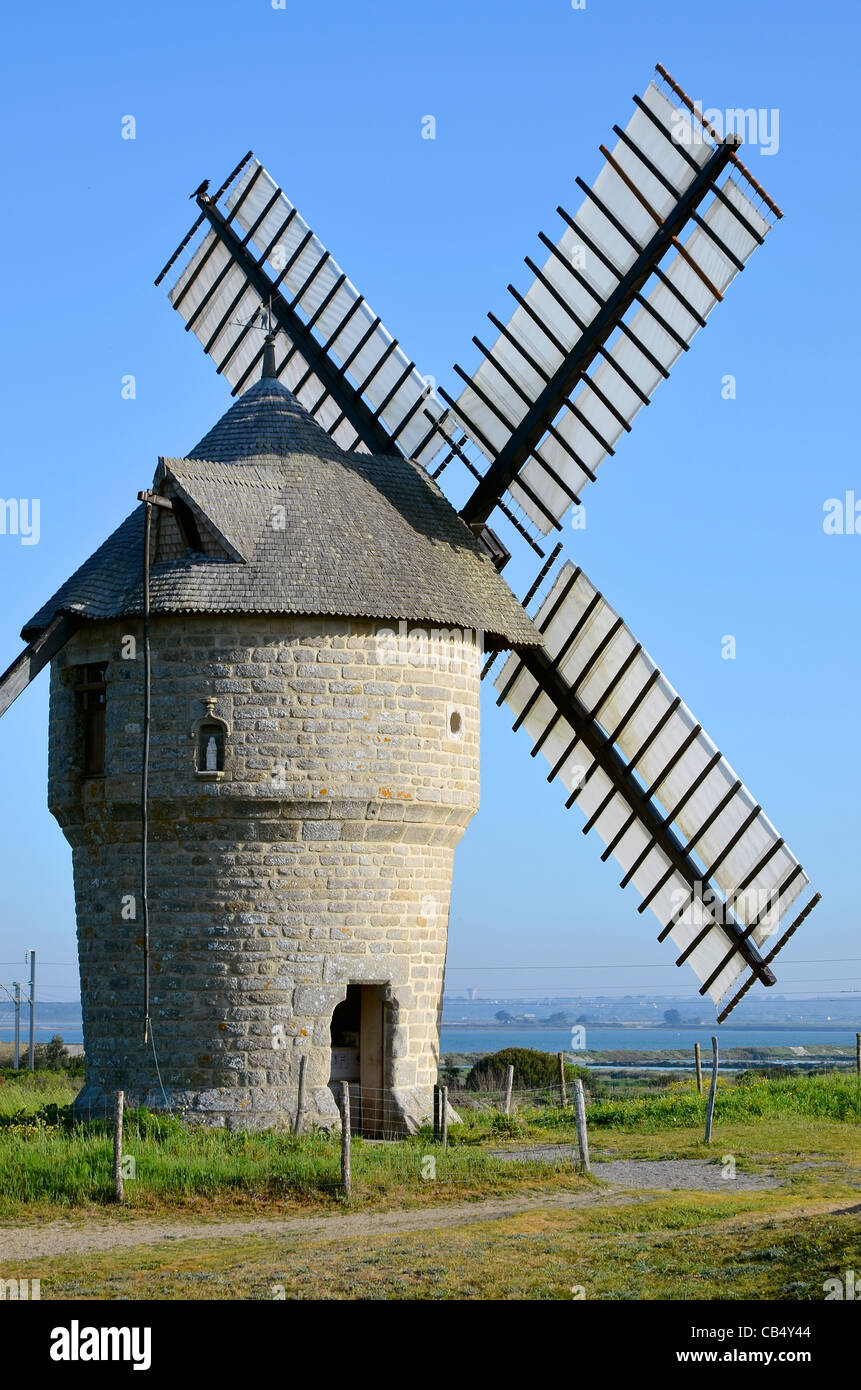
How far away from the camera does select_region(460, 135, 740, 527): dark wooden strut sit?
23359 millimetres

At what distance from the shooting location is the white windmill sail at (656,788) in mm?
23172

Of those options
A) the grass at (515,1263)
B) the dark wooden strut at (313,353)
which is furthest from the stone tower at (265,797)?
the grass at (515,1263)

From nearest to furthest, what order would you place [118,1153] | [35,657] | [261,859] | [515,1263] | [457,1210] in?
1. [515,1263]
2. [457,1210]
3. [118,1153]
4. [261,859]
5. [35,657]

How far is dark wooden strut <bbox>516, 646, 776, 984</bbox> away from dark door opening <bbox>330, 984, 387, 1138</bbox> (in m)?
4.82

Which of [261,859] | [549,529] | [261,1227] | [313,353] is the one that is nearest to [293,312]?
[313,353]

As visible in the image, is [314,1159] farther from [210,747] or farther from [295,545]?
[295,545]

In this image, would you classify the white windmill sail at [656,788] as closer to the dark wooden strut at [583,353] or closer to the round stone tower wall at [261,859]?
the dark wooden strut at [583,353]

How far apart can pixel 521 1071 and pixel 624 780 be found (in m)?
13.6

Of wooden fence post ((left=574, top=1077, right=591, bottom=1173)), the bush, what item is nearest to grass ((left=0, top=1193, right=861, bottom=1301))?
wooden fence post ((left=574, top=1077, right=591, bottom=1173))

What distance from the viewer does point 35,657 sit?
822 inches

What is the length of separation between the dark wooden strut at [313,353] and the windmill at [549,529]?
2.1 inches

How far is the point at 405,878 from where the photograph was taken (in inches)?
828

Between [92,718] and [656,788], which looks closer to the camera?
[92,718]

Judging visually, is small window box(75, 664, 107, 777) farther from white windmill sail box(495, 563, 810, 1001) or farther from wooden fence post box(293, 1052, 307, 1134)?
white windmill sail box(495, 563, 810, 1001)
